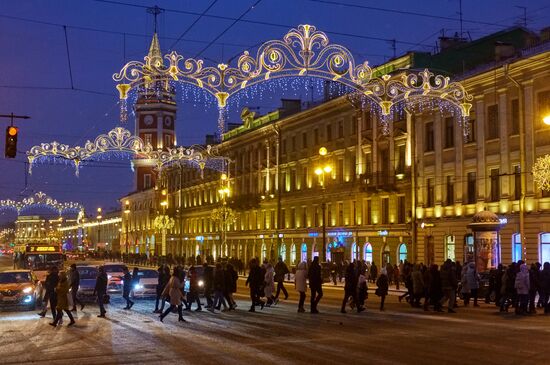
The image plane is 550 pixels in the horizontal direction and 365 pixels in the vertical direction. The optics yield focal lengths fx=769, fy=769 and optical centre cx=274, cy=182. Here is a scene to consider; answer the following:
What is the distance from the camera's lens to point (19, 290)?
90.4 feet

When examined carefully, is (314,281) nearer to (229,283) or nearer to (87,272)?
(229,283)

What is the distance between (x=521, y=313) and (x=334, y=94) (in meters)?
37.8

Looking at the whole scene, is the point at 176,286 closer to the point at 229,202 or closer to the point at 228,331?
the point at 228,331

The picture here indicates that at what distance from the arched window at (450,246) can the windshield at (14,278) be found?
90.7 feet

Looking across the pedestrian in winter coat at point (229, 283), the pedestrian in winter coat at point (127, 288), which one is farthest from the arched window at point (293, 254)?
the pedestrian in winter coat at point (229, 283)

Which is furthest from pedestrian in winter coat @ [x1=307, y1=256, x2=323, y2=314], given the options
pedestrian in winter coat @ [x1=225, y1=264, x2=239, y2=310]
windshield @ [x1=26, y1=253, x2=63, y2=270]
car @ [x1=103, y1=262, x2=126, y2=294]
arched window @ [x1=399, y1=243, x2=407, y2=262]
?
arched window @ [x1=399, y1=243, x2=407, y2=262]

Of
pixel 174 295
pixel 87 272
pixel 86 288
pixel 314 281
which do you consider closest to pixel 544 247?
pixel 314 281

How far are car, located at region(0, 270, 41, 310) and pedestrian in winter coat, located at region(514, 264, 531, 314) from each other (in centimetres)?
1688

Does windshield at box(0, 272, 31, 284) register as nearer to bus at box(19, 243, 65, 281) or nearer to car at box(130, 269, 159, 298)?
car at box(130, 269, 159, 298)

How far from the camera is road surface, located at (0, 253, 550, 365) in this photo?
561 inches

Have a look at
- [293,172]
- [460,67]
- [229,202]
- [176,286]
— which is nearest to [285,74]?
[176,286]

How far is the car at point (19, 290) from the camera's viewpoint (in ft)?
89.7

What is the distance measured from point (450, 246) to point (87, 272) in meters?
24.3

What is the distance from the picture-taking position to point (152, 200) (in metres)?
113
